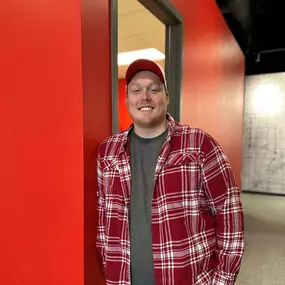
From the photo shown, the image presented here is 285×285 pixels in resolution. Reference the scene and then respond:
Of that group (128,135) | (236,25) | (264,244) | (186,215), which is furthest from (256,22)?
(186,215)

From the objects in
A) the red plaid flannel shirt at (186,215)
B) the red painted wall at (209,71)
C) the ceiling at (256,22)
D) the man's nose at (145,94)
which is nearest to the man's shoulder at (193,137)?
the red plaid flannel shirt at (186,215)

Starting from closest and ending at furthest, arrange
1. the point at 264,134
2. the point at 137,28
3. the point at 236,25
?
the point at 137,28, the point at 236,25, the point at 264,134

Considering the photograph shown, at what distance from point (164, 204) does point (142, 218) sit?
0.37ft

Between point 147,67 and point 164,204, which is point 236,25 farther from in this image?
point 164,204

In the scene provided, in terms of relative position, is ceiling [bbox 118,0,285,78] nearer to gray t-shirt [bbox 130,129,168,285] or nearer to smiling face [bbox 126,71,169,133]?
smiling face [bbox 126,71,169,133]

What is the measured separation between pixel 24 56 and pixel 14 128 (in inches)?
10.8

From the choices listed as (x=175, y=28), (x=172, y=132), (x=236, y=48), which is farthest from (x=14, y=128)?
(x=236, y=48)

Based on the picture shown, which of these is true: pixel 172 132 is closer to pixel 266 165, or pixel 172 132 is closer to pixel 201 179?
pixel 201 179

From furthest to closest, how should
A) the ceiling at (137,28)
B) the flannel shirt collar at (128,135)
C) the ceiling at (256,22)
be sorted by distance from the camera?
1. the ceiling at (256,22)
2. the ceiling at (137,28)
3. the flannel shirt collar at (128,135)

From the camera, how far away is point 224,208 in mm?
1091

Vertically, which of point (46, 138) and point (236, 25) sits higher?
point (236, 25)

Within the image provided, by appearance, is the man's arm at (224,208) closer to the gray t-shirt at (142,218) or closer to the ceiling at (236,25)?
the gray t-shirt at (142,218)

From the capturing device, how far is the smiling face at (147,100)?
1.13 metres

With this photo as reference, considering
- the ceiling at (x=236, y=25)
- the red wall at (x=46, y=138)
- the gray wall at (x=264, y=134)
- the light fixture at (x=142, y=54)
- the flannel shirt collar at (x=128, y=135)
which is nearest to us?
the red wall at (x=46, y=138)
